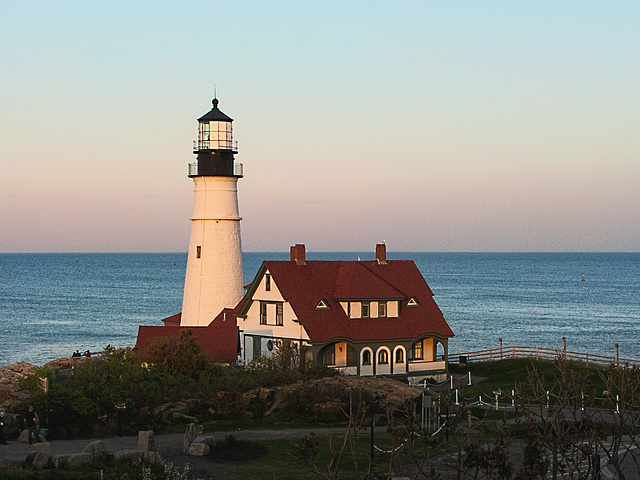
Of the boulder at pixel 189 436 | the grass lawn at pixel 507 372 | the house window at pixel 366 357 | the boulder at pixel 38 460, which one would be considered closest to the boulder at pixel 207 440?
the boulder at pixel 189 436

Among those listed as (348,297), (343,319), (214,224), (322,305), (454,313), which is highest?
(214,224)

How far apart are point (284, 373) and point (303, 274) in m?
10.2

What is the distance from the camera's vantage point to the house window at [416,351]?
42.1 m

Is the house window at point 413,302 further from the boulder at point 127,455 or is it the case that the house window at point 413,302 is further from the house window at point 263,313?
the boulder at point 127,455

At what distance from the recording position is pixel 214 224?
46.2 meters

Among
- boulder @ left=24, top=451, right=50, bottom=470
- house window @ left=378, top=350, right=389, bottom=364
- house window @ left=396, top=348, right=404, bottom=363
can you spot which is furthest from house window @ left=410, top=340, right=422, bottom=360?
boulder @ left=24, top=451, right=50, bottom=470

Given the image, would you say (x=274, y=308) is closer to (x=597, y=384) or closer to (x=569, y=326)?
(x=597, y=384)

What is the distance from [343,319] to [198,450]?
62.4 feet

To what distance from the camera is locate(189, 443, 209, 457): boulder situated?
22.2 m

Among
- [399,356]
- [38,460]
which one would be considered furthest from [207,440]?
[399,356]

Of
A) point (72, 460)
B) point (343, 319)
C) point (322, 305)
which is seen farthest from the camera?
point (322, 305)

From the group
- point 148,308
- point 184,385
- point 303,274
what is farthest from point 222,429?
point 148,308

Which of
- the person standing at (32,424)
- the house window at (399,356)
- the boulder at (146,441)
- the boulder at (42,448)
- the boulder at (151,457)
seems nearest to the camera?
the boulder at (42,448)

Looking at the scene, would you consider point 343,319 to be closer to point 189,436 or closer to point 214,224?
point 214,224
